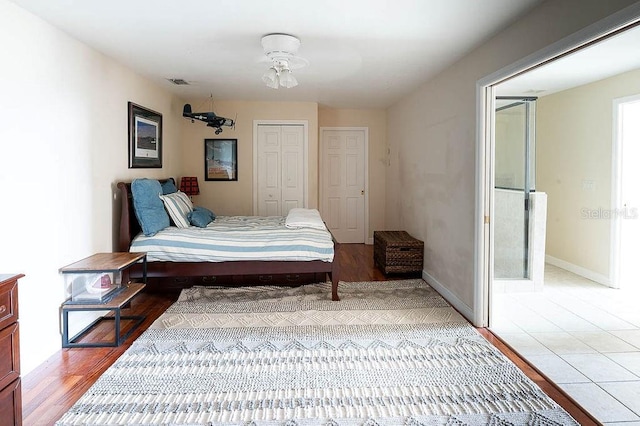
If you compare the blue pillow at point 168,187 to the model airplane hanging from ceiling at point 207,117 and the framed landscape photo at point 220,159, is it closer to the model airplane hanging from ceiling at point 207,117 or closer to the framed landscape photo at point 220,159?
the model airplane hanging from ceiling at point 207,117

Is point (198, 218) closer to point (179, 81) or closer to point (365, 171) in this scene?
point (179, 81)

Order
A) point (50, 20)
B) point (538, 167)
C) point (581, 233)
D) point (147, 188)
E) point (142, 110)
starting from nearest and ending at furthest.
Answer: point (50, 20)
point (147, 188)
point (142, 110)
point (581, 233)
point (538, 167)

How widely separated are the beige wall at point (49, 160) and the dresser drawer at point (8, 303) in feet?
2.31

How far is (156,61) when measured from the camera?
154 inches

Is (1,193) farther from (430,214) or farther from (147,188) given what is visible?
(430,214)

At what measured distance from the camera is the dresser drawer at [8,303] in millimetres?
1797

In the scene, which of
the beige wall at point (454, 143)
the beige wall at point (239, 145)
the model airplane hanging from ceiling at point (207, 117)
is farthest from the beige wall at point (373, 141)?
the model airplane hanging from ceiling at point (207, 117)

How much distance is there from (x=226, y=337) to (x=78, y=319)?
1213 mm

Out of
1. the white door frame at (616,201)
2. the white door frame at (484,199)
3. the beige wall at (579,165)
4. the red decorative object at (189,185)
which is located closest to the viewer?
the white door frame at (484,199)

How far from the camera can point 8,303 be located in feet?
6.04

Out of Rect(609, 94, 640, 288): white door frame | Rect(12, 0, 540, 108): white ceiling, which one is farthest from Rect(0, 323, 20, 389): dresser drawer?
Rect(609, 94, 640, 288): white door frame

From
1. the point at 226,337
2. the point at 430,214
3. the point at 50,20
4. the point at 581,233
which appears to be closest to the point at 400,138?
the point at 430,214

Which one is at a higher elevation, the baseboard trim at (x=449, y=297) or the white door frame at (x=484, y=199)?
the white door frame at (x=484, y=199)

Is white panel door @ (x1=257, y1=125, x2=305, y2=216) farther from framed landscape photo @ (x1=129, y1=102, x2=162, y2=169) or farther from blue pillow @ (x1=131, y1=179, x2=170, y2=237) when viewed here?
blue pillow @ (x1=131, y1=179, x2=170, y2=237)
